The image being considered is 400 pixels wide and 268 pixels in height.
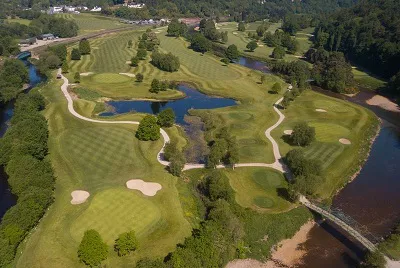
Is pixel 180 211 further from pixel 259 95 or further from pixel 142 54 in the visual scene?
pixel 142 54

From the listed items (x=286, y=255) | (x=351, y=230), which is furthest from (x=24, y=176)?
(x=351, y=230)

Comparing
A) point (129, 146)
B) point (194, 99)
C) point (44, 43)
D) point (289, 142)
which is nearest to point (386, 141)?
point (289, 142)

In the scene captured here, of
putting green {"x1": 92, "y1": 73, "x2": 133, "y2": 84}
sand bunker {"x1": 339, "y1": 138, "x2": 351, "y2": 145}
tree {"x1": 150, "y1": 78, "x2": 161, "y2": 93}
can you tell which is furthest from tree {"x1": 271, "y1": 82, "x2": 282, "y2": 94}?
putting green {"x1": 92, "y1": 73, "x2": 133, "y2": 84}

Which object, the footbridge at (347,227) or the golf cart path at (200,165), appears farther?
the golf cart path at (200,165)

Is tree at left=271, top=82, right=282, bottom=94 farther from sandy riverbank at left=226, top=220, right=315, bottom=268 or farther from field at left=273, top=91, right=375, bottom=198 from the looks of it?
sandy riverbank at left=226, top=220, right=315, bottom=268

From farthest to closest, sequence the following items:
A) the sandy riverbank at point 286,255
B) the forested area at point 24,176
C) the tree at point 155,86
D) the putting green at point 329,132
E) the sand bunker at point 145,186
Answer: the tree at point 155,86 → the putting green at point 329,132 → the sand bunker at point 145,186 → the sandy riverbank at point 286,255 → the forested area at point 24,176

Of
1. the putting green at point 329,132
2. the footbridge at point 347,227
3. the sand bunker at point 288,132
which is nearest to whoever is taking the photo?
the footbridge at point 347,227

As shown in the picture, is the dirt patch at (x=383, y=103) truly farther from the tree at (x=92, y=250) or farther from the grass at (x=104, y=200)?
the tree at (x=92, y=250)

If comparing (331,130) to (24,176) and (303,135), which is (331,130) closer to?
(303,135)

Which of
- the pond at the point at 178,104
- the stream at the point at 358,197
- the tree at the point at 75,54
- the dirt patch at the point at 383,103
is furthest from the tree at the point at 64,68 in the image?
the dirt patch at the point at 383,103
